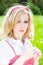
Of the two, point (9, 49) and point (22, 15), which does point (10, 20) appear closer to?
point (22, 15)

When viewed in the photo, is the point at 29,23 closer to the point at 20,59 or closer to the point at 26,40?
the point at 26,40

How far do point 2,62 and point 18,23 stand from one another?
1.17ft

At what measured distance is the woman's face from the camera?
2838 mm

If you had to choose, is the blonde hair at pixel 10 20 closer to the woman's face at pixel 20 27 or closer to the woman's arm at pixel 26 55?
the woman's face at pixel 20 27

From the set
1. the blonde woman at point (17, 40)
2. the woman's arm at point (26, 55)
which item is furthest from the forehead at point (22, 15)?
the woman's arm at point (26, 55)

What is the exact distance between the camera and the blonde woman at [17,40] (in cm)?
271

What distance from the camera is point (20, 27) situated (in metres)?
2.84

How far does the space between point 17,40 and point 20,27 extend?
112mm

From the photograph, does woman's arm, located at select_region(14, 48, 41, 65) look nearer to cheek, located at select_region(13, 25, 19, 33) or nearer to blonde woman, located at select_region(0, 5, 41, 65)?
blonde woman, located at select_region(0, 5, 41, 65)

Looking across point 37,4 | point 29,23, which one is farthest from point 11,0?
point 29,23

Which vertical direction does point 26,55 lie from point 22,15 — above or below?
below

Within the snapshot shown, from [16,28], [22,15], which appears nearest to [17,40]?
[16,28]

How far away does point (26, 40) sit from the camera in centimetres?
292

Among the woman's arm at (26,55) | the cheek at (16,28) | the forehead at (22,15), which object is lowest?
the woman's arm at (26,55)
